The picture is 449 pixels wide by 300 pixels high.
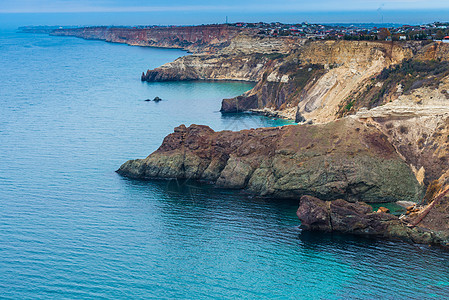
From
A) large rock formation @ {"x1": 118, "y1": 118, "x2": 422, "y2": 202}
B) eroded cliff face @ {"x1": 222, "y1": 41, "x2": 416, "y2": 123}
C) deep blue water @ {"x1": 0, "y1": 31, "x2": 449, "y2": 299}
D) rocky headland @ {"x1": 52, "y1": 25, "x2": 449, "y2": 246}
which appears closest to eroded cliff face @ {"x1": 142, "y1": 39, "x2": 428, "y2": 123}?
eroded cliff face @ {"x1": 222, "y1": 41, "x2": 416, "y2": 123}

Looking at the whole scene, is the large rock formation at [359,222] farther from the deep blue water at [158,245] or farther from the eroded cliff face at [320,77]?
the eroded cliff face at [320,77]

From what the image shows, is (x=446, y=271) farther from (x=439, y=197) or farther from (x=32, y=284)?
(x=32, y=284)

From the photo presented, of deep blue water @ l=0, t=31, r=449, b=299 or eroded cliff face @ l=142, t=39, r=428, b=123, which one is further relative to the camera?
eroded cliff face @ l=142, t=39, r=428, b=123

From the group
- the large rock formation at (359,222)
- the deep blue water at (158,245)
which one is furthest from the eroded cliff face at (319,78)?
the large rock formation at (359,222)

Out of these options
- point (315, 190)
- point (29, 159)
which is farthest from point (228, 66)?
point (315, 190)

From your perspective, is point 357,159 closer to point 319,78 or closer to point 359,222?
point 359,222

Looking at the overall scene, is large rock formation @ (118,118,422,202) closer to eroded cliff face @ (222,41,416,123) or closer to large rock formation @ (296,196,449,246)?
large rock formation @ (296,196,449,246)
